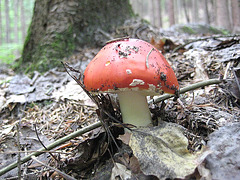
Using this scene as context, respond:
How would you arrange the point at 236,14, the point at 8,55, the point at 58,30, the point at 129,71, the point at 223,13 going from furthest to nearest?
the point at 223,13
the point at 236,14
the point at 8,55
the point at 58,30
the point at 129,71

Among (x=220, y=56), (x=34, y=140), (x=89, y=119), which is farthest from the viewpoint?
(x=220, y=56)

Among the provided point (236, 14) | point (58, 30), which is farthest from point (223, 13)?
point (58, 30)

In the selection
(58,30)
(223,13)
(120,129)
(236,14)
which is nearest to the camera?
(120,129)

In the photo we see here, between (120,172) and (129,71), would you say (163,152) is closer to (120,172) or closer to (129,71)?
(120,172)

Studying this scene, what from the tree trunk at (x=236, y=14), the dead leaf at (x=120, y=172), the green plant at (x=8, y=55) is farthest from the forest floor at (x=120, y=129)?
the tree trunk at (x=236, y=14)

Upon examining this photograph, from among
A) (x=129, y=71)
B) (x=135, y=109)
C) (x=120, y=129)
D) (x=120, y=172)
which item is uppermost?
(x=129, y=71)

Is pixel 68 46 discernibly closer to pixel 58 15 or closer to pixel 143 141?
pixel 58 15

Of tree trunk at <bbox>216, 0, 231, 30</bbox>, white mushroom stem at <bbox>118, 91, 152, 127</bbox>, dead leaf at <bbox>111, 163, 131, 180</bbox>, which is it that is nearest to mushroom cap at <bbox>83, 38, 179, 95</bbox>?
white mushroom stem at <bbox>118, 91, 152, 127</bbox>

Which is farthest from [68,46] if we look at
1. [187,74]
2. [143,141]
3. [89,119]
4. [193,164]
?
[193,164]
